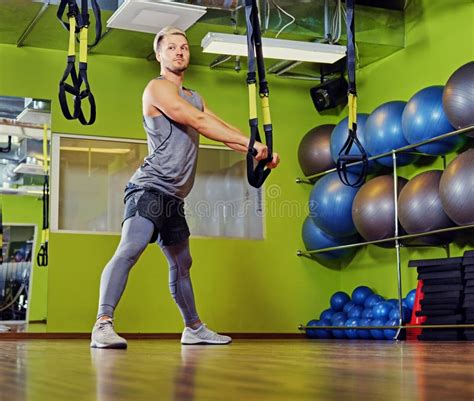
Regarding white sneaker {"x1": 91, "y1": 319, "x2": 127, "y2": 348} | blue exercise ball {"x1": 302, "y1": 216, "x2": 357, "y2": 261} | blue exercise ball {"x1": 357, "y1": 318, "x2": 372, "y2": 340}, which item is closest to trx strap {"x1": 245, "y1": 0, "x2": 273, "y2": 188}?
white sneaker {"x1": 91, "y1": 319, "x2": 127, "y2": 348}

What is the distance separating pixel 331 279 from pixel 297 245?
44cm

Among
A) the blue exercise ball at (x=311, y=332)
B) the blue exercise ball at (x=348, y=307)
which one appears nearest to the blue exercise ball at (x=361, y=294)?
the blue exercise ball at (x=348, y=307)

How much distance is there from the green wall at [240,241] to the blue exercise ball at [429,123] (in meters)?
0.71

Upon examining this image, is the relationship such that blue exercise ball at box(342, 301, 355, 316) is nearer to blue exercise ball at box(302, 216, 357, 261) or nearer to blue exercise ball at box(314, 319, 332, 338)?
blue exercise ball at box(314, 319, 332, 338)

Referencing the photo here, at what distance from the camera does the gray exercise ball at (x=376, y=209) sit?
5.91m

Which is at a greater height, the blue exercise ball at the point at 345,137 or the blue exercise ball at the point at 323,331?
the blue exercise ball at the point at 345,137

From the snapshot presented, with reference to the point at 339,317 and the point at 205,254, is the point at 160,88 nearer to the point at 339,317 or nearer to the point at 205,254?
the point at 339,317

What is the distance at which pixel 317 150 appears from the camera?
710cm

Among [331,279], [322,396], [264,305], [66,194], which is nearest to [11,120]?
[66,194]

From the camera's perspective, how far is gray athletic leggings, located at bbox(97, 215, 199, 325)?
3.41 meters

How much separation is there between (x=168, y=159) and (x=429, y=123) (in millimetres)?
2447

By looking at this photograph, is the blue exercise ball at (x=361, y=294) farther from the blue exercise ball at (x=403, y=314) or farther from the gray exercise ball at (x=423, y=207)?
the gray exercise ball at (x=423, y=207)

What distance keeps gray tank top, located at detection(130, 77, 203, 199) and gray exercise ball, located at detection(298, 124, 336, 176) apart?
3.28 meters

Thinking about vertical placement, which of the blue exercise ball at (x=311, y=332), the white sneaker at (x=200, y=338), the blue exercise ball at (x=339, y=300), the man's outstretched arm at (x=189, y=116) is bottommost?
the blue exercise ball at (x=311, y=332)
